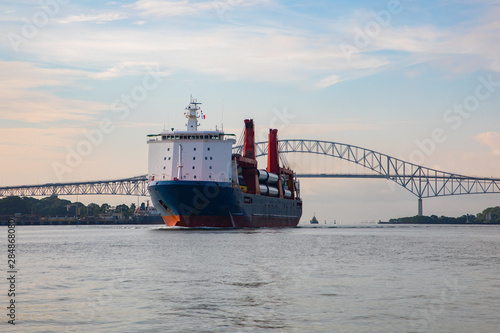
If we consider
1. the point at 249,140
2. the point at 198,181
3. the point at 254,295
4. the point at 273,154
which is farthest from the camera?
the point at 273,154

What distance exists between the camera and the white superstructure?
73812mm

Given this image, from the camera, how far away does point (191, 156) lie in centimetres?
7450

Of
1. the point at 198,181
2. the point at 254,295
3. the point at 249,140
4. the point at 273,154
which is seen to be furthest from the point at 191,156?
the point at 254,295

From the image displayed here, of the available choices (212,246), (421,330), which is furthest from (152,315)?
(212,246)

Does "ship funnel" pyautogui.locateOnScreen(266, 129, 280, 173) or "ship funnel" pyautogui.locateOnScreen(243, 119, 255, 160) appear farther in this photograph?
"ship funnel" pyautogui.locateOnScreen(266, 129, 280, 173)

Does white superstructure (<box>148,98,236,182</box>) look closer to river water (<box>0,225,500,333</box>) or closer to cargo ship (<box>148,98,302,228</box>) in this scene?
cargo ship (<box>148,98,302,228</box>)

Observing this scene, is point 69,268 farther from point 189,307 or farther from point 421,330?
point 421,330

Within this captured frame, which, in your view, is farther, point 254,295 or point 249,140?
point 249,140

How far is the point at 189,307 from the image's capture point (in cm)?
1881

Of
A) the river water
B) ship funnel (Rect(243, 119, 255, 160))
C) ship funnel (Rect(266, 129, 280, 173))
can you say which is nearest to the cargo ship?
ship funnel (Rect(243, 119, 255, 160))

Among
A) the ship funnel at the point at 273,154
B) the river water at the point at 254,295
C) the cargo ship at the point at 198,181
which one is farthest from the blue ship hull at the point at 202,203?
the river water at the point at 254,295

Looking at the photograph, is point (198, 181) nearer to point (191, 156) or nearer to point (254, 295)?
point (191, 156)

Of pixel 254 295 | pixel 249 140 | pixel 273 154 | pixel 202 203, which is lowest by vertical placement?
pixel 254 295

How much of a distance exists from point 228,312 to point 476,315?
24.4 ft
